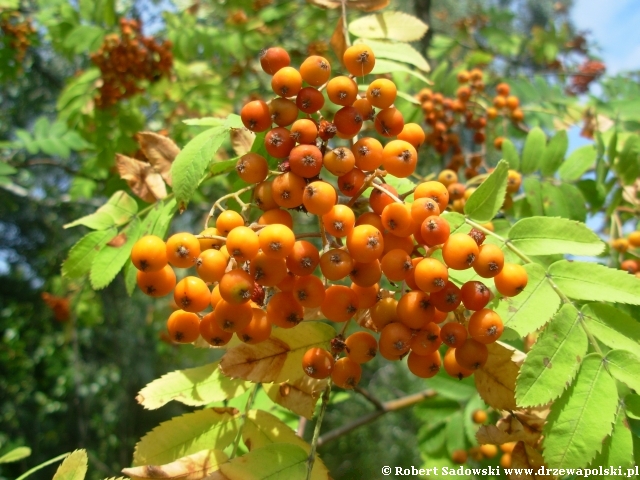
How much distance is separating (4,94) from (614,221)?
7915mm

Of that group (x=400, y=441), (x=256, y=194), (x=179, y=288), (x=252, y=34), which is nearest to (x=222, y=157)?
(x=256, y=194)

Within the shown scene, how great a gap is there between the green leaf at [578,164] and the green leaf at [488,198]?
3.51ft

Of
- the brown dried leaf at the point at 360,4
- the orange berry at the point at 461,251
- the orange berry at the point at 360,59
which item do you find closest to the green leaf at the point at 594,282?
the orange berry at the point at 461,251

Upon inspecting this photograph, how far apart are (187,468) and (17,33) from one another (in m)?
4.48

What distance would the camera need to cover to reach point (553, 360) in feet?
4.18

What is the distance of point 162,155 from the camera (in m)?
1.87

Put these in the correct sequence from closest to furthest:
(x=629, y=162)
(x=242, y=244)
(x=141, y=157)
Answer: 1. (x=242, y=244)
2. (x=629, y=162)
3. (x=141, y=157)

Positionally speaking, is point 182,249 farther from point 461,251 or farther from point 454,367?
point 454,367

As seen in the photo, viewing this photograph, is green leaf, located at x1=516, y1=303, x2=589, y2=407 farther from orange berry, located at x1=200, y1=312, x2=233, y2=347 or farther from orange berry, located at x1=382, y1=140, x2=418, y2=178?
orange berry, located at x1=200, y1=312, x2=233, y2=347

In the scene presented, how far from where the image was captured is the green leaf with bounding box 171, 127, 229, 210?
4.70 ft

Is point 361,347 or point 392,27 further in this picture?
point 392,27

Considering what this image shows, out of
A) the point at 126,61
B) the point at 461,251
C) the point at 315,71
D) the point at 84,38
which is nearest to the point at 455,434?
the point at 461,251

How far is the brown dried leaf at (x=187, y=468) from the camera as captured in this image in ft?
4.09

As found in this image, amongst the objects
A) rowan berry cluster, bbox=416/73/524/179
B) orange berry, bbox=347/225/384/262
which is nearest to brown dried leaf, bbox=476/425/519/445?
orange berry, bbox=347/225/384/262
